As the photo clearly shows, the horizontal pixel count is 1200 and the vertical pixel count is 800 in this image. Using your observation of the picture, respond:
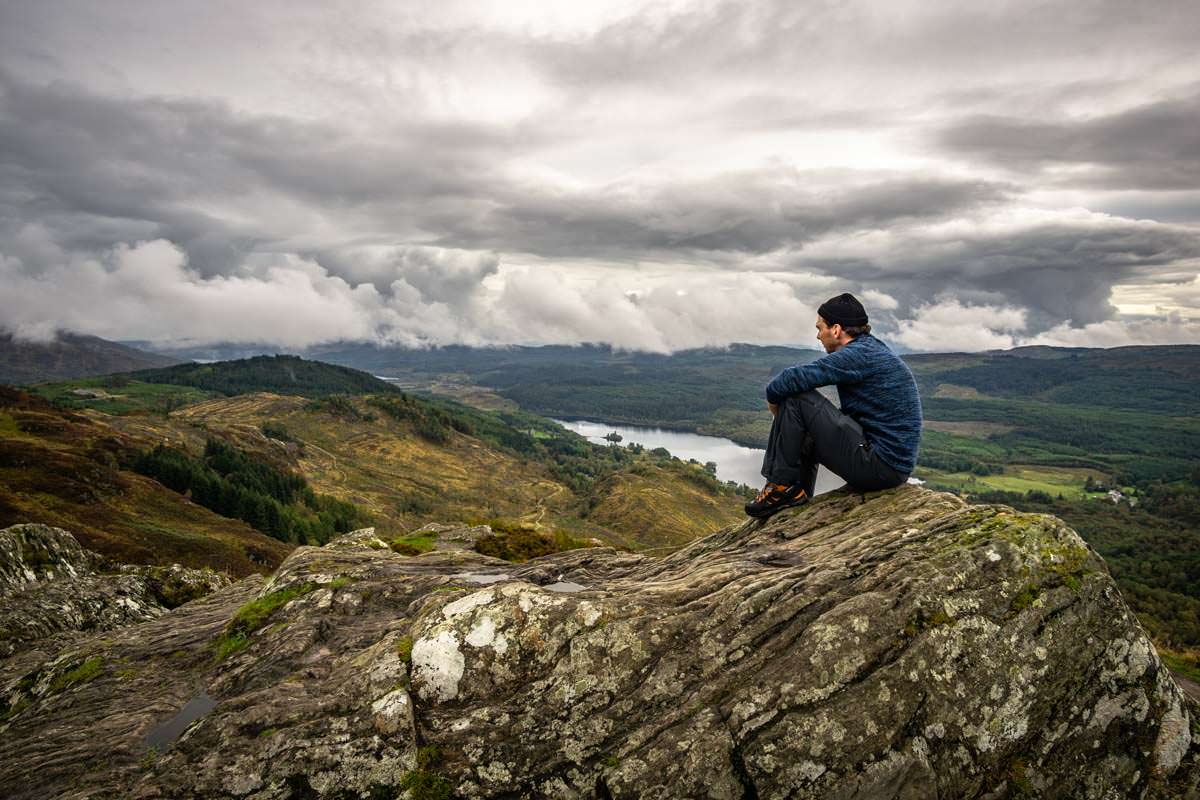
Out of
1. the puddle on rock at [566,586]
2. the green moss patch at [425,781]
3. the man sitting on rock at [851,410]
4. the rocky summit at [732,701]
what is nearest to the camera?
the rocky summit at [732,701]

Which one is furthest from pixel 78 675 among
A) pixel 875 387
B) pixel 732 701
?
pixel 875 387

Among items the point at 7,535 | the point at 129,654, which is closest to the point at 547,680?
the point at 129,654

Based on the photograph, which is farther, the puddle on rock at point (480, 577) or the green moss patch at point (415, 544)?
the green moss patch at point (415, 544)

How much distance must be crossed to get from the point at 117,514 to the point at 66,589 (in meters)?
49.6

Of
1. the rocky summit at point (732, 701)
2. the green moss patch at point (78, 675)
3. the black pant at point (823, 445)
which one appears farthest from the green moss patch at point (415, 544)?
the black pant at point (823, 445)

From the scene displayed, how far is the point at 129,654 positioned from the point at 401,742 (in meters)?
10.5

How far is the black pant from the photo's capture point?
12070 mm

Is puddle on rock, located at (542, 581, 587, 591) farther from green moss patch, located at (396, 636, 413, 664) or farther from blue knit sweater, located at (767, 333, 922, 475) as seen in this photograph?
blue knit sweater, located at (767, 333, 922, 475)

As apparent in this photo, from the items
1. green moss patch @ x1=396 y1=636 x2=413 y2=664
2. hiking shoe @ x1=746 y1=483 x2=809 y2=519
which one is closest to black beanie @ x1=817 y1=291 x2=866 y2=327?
hiking shoe @ x1=746 y1=483 x2=809 y2=519

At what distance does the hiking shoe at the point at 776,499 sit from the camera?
13.8 m

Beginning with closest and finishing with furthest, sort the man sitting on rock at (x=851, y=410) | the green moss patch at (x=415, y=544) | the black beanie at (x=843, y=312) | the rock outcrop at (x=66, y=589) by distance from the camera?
the man sitting on rock at (x=851, y=410) → the black beanie at (x=843, y=312) → the rock outcrop at (x=66, y=589) → the green moss patch at (x=415, y=544)

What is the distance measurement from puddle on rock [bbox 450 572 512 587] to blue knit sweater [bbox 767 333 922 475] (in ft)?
30.5

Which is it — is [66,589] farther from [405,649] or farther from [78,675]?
[405,649]

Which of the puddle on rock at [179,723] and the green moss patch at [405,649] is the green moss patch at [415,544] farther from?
the green moss patch at [405,649]
